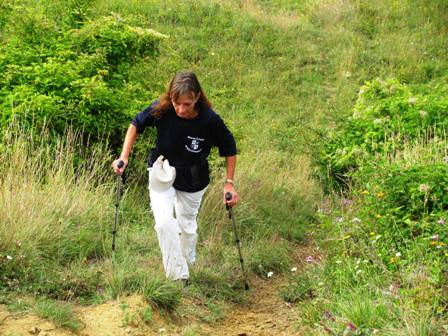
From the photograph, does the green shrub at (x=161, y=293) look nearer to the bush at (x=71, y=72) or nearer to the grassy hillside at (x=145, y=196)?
the grassy hillside at (x=145, y=196)

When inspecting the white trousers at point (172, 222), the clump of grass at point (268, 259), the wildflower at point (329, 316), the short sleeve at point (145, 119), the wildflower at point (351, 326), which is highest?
the short sleeve at point (145, 119)

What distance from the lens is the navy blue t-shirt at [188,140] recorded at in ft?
19.7

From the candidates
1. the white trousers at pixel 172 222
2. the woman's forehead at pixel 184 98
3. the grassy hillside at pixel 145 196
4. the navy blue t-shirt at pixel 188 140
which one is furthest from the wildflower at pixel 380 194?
the woman's forehead at pixel 184 98

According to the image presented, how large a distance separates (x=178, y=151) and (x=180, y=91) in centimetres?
61

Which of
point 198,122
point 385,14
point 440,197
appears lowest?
point 440,197

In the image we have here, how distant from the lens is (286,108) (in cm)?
1492

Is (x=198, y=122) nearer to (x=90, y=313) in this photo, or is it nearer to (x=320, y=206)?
(x=90, y=313)

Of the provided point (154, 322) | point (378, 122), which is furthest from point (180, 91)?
point (378, 122)

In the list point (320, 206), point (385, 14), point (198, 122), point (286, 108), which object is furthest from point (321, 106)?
point (198, 122)

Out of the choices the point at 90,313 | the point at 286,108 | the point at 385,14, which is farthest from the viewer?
the point at 385,14

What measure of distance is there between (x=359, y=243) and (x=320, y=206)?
229cm

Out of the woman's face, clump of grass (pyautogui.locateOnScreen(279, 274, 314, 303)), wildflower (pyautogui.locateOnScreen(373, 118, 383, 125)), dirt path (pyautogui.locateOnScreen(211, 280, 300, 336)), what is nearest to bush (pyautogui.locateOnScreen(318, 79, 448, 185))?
wildflower (pyautogui.locateOnScreen(373, 118, 383, 125))

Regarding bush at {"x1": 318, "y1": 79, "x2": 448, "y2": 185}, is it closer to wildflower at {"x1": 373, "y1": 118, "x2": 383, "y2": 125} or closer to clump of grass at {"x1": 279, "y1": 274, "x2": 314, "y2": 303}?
wildflower at {"x1": 373, "y1": 118, "x2": 383, "y2": 125}

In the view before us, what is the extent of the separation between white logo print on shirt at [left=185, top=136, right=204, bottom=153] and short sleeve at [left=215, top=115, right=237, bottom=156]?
185 mm
